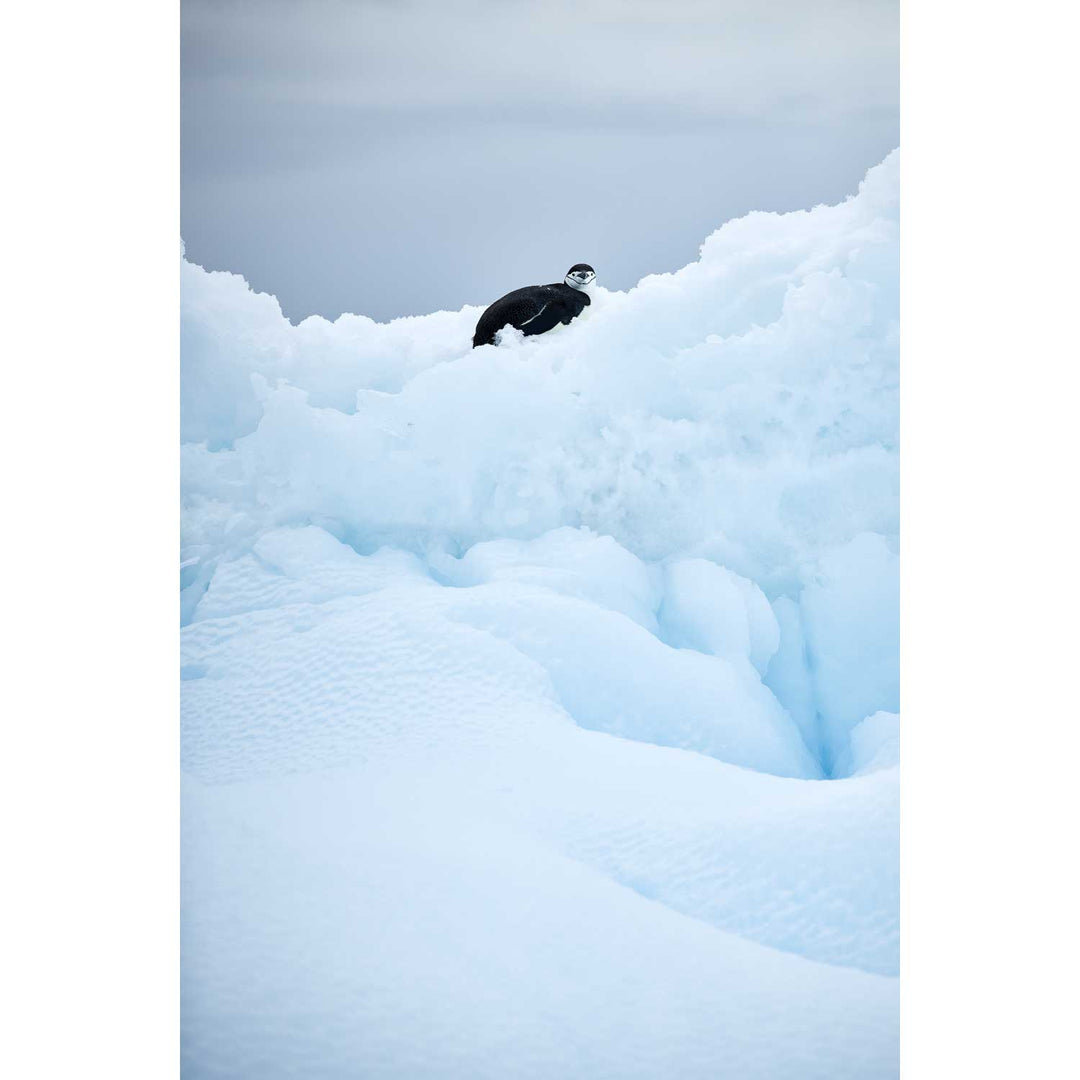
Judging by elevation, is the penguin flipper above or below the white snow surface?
above

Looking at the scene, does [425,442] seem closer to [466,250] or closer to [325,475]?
[325,475]
